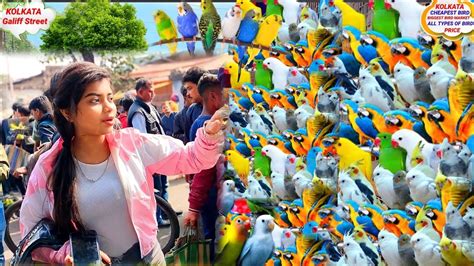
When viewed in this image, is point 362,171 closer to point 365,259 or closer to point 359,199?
point 359,199

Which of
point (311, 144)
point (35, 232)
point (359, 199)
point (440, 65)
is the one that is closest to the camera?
point (35, 232)

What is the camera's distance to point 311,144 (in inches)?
111

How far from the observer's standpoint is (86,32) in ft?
8.55

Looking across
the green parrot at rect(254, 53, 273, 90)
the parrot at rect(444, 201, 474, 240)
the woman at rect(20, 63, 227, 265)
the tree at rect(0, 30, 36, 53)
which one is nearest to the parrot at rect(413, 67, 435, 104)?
the parrot at rect(444, 201, 474, 240)

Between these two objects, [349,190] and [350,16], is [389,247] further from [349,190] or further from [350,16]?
[350,16]

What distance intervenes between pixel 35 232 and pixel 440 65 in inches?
56.8

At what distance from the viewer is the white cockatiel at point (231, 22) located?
2738mm

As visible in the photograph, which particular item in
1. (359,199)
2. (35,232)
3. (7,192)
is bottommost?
(7,192)

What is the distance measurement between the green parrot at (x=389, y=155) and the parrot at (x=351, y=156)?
76mm

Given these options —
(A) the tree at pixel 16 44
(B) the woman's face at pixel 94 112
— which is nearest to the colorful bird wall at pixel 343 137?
(A) the tree at pixel 16 44

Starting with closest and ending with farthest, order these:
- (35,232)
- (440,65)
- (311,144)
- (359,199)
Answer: (35,232) → (440,65) → (359,199) → (311,144)

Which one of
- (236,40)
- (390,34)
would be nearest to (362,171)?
(390,34)

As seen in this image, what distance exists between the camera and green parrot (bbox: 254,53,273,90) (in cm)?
286

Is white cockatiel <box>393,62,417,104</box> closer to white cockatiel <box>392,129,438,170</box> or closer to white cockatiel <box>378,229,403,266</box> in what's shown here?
white cockatiel <box>392,129,438,170</box>
